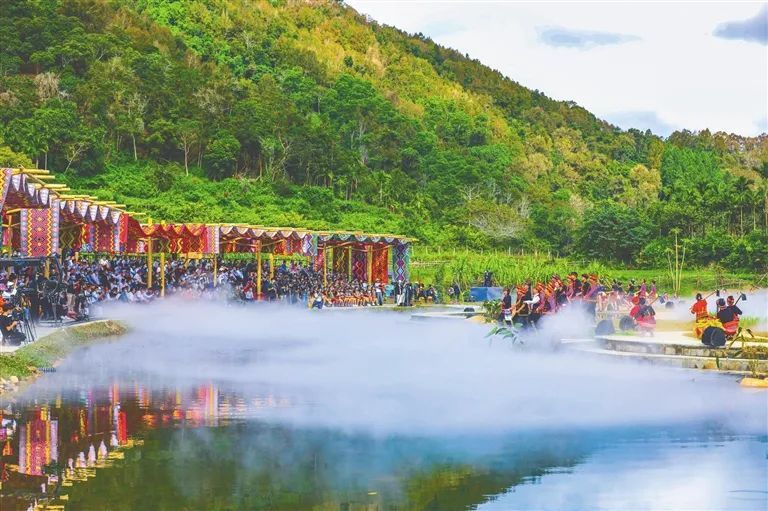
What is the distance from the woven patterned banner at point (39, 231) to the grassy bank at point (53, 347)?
5.61 ft

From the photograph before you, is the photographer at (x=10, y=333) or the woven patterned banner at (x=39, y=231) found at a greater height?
the woven patterned banner at (x=39, y=231)

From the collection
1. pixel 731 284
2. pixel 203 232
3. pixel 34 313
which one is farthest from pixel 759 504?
pixel 731 284

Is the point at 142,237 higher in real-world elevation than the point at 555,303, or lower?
higher

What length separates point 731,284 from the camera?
44.4 metres

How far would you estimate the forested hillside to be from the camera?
56.5 m

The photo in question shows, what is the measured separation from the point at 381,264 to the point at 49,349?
904 inches

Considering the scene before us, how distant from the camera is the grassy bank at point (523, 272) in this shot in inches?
1657

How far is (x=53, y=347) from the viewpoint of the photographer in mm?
17406

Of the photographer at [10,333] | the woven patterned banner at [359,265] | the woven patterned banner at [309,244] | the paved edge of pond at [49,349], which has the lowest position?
the paved edge of pond at [49,349]

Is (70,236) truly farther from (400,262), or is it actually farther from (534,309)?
(400,262)

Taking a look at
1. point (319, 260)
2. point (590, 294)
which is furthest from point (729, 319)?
point (319, 260)

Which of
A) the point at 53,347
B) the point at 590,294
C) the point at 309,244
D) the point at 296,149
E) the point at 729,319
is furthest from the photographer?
the point at 296,149

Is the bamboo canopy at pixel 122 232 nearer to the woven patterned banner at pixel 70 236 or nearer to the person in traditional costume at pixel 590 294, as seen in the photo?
the woven patterned banner at pixel 70 236

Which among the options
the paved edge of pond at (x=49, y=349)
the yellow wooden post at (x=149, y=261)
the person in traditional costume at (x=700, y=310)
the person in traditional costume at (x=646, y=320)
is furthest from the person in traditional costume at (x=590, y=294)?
the yellow wooden post at (x=149, y=261)
